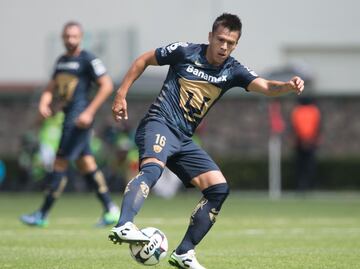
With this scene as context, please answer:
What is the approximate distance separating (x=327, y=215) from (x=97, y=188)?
450 centimetres

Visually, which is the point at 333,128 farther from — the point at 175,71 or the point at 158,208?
the point at 175,71

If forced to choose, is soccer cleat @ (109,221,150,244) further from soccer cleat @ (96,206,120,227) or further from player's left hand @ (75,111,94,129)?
soccer cleat @ (96,206,120,227)

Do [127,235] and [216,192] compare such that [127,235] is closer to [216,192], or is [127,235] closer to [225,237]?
[216,192]

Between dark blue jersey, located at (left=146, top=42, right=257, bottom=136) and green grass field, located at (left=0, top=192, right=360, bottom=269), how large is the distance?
1.37 metres

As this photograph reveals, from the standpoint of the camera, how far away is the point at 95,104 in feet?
48.9

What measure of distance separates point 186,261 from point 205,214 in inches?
18.5

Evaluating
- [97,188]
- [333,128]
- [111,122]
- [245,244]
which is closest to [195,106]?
[245,244]

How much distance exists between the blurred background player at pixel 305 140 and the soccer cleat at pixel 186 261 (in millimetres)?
16275

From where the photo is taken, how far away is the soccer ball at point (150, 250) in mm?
9281

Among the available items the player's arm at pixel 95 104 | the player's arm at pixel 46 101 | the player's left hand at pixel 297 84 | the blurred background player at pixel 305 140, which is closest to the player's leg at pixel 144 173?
the player's left hand at pixel 297 84

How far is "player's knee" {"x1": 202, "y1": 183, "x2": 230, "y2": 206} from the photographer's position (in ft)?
33.6

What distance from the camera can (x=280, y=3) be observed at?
40.2m

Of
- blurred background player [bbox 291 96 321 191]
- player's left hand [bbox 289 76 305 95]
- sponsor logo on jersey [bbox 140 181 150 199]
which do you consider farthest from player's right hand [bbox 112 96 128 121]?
blurred background player [bbox 291 96 321 191]

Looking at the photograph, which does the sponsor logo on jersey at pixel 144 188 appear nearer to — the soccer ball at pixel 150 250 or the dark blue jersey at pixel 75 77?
the soccer ball at pixel 150 250
